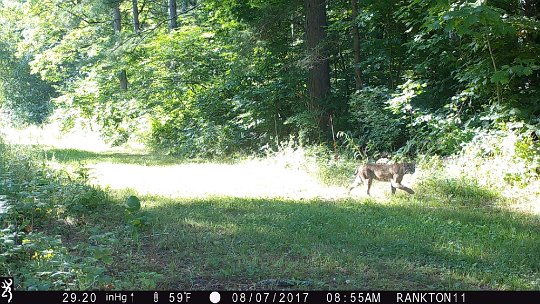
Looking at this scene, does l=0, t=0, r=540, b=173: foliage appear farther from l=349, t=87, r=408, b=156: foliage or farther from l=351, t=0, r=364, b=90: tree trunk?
l=351, t=0, r=364, b=90: tree trunk

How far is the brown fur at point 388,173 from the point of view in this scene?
30.9 feet

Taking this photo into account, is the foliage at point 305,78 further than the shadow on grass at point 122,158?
No

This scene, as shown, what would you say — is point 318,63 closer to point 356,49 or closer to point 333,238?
point 356,49

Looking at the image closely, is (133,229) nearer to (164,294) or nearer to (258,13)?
(164,294)

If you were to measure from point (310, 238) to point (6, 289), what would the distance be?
139 inches

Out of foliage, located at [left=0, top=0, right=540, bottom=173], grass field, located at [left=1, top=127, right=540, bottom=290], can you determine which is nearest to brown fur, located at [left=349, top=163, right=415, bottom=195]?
grass field, located at [left=1, top=127, right=540, bottom=290]

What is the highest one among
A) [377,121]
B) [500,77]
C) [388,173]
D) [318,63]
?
[318,63]

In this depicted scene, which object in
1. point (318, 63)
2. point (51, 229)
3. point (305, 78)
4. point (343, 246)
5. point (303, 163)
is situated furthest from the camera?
point (305, 78)

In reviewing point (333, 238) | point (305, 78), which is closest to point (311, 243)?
point (333, 238)

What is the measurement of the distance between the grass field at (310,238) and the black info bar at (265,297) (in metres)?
0.22

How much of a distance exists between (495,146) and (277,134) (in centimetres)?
735

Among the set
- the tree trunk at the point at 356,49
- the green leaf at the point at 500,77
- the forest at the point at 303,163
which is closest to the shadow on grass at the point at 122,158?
the forest at the point at 303,163

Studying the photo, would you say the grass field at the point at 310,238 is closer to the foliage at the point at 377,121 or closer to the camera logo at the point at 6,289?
the camera logo at the point at 6,289

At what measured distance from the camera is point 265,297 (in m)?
4.64
